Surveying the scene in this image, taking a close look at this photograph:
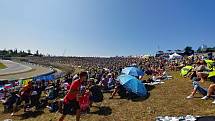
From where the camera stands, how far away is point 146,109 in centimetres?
1466

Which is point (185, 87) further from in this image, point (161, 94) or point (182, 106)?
point (182, 106)

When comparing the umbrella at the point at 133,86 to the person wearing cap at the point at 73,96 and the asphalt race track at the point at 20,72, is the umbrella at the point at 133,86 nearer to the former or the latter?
the person wearing cap at the point at 73,96

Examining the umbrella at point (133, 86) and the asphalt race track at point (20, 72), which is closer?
the umbrella at point (133, 86)

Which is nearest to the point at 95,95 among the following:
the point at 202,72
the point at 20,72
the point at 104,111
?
the point at 104,111

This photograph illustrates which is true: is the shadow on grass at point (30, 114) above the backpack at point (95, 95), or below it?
below

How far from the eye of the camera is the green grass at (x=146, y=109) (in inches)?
530

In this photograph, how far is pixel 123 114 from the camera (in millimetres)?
14188

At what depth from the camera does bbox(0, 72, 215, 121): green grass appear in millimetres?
13461

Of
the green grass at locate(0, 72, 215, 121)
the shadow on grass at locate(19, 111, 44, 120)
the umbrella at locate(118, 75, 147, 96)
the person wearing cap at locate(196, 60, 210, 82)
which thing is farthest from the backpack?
the person wearing cap at locate(196, 60, 210, 82)

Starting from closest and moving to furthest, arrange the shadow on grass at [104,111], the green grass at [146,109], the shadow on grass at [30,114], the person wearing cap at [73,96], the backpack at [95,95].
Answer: the person wearing cap at [73,96], the green grass at [146,109], the shadow on grass at [104,111], the shadow on grass at [30,114], the backpack at [95,95]

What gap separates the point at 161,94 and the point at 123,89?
7.33 ft

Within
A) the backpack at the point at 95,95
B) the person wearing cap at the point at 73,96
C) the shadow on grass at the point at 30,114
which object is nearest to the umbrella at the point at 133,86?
the backpack at the point at 95,95

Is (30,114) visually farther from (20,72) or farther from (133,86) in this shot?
(20,72)

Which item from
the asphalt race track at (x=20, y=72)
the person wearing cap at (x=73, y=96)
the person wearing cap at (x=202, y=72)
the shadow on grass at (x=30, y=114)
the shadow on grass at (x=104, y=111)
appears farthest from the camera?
the asphalt race track at (x=20, y=72)
